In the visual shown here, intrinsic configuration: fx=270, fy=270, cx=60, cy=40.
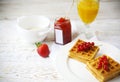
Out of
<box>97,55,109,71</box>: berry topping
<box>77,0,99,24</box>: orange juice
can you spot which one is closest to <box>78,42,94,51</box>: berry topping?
<box>97,55,109,71</box>: berry topping

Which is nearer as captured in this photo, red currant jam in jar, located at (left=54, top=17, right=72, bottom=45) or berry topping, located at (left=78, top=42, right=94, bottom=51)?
berry topping, located at (left=78, top=42, right=94, bottom=51)

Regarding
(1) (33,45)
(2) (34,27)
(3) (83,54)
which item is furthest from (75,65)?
(2) (34,27)

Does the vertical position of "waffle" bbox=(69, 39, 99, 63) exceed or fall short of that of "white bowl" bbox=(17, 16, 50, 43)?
it falls short

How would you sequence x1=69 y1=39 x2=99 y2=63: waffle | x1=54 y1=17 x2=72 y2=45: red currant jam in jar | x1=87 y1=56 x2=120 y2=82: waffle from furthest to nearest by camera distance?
x1=54 y1=17 x2=72 y2=45: red currant jam in jar < x1=69 y1=39 x2=99 y2=63: waffle < x1=87 y1=56 x2=120 y2=82: waffle

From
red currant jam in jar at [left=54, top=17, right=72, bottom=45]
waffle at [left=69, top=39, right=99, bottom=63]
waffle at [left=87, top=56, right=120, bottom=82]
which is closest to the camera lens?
waffle at [left=87, top=56, right=120, bottom=82]

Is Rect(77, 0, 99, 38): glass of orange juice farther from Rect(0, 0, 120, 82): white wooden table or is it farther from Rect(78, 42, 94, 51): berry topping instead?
Rect(78, 42, 94, 51): berry topping

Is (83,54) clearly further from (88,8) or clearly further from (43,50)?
(88,8)
